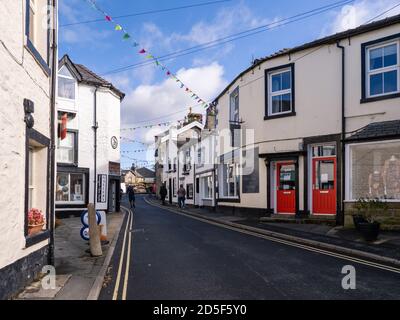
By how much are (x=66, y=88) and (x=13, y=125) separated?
18801mm

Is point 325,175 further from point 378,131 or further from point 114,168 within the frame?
point 114,168

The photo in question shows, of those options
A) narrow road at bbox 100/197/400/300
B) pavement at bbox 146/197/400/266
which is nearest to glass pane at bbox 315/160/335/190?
pavement at bbox 146/197/400/266

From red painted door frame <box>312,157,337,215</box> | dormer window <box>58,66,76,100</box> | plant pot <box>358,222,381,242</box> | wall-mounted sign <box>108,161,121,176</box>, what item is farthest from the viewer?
wall-mounted sign <box>108,161,121,176</box>

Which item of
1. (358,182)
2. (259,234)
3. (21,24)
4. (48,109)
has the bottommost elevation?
(259,234)

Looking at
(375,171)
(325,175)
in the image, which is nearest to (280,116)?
(325,175)

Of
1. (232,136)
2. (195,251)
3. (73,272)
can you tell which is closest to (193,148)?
(232,136)

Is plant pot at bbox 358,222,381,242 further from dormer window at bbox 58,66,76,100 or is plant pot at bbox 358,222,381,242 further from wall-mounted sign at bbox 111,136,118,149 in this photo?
wall-mounted sign at bbox 111,136,118,149

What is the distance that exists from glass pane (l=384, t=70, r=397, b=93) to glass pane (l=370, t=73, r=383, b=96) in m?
0.17

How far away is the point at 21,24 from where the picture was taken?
718cm

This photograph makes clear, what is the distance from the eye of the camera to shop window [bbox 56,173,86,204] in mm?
24406

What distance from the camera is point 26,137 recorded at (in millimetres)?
7383

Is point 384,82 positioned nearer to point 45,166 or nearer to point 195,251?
point 195,251

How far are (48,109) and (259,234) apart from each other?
8.36 m

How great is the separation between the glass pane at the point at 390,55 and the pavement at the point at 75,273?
11035 mm
